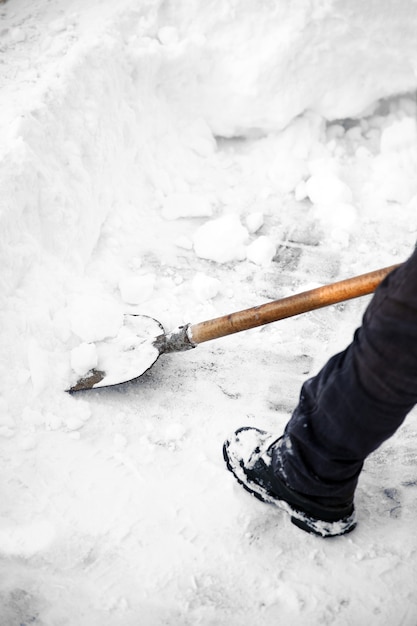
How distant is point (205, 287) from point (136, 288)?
0.33m

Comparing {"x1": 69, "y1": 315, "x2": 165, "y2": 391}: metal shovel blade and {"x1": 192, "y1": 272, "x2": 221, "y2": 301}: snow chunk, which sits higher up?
{"x1": 69, "y1": 315, "x2": 165, "y2": 391}: metal shovel blade

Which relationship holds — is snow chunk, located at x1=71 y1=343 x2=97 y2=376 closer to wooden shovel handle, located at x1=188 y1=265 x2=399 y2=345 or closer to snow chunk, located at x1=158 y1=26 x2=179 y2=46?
wooden shovel handle, located at x1=188 y1=265 x2=399 y2=345

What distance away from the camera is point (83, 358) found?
77.2 inches

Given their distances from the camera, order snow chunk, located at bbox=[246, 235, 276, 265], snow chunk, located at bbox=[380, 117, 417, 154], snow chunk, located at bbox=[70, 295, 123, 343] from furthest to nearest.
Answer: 1. snow chunk, located at bbox=[380, 117, 417, 154]
2. snow chunk, located at bbox=[246, 235, 276, 265]
3. snow chunk, located at bbox=[70, 295, 123, 343]

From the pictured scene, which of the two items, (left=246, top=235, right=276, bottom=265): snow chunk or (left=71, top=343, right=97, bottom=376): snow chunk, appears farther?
(left=246, top=235, right=276, bottom=265): snow chunk

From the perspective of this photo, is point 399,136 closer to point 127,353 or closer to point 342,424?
point 127,353

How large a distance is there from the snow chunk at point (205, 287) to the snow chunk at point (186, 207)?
1.69ft

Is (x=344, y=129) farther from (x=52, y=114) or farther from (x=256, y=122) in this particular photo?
(x=52, y=114)

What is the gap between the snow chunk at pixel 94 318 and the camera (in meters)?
2.07

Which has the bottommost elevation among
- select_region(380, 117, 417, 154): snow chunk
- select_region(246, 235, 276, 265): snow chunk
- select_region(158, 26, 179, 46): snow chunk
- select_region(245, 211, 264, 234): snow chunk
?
select_region(380, 117, 417, 154): snow chunk

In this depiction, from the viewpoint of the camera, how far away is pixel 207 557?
151cm

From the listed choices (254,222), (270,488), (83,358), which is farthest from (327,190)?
(270,488)

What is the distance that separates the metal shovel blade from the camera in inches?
76.6

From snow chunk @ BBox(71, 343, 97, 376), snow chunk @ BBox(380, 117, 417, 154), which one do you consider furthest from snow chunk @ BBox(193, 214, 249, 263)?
snow chunk @ BBox(380, 117, 417, 154)
